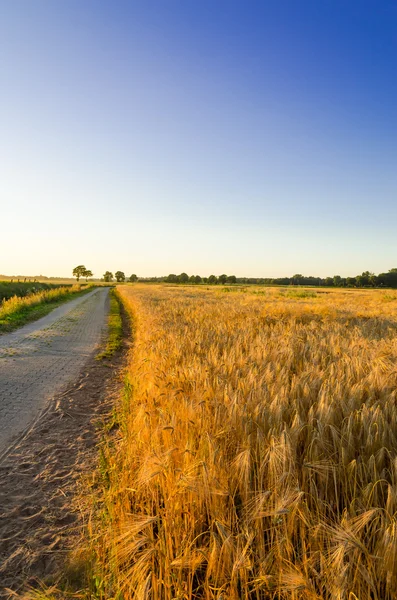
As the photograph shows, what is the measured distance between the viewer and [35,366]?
358 inches

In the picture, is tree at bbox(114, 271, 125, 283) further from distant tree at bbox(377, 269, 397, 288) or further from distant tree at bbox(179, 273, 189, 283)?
distant tree at bbox(377, 269, 397, 288)

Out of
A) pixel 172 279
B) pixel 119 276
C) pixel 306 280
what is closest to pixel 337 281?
pixel 306 280

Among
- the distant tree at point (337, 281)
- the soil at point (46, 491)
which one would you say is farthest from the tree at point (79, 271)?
the soil at point (46, 491)

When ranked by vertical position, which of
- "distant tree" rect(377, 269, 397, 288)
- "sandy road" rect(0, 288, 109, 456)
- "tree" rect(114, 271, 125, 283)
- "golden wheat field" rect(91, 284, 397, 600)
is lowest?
"sandy road" rect(0, 288, 109, 456)

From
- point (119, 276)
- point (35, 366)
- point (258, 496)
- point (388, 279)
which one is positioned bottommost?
point (35, 366)

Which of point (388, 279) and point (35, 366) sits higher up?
point (388, 279)

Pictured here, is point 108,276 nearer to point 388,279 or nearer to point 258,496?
point 388,279

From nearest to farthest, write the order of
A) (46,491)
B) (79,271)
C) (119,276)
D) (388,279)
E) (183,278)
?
(46,491)
(388,279)
(183,278)
(79,271)
(119,276)

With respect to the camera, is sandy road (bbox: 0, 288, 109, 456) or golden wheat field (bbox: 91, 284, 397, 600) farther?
sandy road (bbox: 0, 288, 109, 456)

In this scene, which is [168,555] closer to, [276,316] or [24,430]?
[24,430]

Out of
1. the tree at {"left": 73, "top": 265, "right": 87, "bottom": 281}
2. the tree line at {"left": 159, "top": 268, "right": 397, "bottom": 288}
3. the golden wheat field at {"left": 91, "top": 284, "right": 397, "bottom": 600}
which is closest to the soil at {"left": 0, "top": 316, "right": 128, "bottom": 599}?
the golden wheat field at {"left": 91, "top": 284, "right": 397, "bottom": 600}

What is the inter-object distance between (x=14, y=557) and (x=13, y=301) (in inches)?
950

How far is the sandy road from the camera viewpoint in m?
5.73

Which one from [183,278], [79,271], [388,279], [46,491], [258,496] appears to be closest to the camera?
[258,496]
